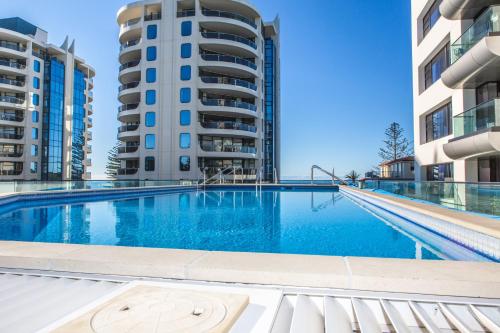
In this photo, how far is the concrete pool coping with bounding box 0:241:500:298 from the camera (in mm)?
2355

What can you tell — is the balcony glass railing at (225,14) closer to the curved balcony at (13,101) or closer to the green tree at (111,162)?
the curved balcony at (13,101)

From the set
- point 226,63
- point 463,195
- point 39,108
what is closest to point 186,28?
point 226,63

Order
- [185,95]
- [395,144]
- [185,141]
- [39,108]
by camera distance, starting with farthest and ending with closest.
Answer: [395,144] → [39,108] → [185,95] → [185,141]

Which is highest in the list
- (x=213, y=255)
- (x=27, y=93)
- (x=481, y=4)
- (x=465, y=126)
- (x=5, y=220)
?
(x=27, y=93)

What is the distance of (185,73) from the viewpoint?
3167 cm

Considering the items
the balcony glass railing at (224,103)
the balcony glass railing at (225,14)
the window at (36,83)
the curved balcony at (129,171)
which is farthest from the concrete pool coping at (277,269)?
the window at (36,83)

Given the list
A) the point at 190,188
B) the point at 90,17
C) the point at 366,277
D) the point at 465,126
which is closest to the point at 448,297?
the point at 366,277

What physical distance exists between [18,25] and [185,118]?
30104mm

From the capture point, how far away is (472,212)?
7320 mm

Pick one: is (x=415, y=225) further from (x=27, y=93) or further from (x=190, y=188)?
(x=27, y=93)

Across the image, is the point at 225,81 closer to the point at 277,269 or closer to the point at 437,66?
the point at 437,66

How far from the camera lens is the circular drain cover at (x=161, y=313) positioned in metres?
1.73

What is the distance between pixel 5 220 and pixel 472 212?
13559 millimetres

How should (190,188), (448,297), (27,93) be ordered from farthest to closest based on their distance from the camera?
(27,93) < (190,188) < (448,297)
